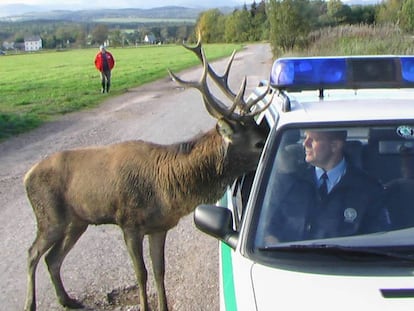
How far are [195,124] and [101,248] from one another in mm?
9519

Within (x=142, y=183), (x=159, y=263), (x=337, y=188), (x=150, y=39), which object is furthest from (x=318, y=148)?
(x=150, y=39)

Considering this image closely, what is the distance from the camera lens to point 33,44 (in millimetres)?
129250

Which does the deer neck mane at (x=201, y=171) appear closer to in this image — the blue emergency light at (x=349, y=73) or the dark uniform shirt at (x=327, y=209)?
the blue emergency light at (x=349, y=73)

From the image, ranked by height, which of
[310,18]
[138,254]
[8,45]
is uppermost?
[310,18]

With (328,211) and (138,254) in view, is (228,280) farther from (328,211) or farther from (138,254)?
(138,254)

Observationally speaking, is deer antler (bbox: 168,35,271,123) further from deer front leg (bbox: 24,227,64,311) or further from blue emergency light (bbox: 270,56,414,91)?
deer front leg (bbox: 24,227,64,311)

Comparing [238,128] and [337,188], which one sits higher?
[238,128]

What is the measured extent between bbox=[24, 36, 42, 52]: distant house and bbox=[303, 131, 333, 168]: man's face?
127 meters

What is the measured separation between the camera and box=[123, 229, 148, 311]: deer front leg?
18.0 ft

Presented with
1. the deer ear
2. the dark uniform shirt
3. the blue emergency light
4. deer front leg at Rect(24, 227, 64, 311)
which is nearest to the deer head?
the deer ear

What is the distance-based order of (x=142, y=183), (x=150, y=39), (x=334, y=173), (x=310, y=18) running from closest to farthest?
1. (x=334, y=173)
2. (x=142, y=183)
3. (x=310, y=18)
4. (x=150, y=39)

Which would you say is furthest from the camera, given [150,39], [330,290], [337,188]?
[150,39]

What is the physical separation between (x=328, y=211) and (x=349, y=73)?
1.26 metres

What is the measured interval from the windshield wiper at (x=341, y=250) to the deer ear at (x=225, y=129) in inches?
65.1
